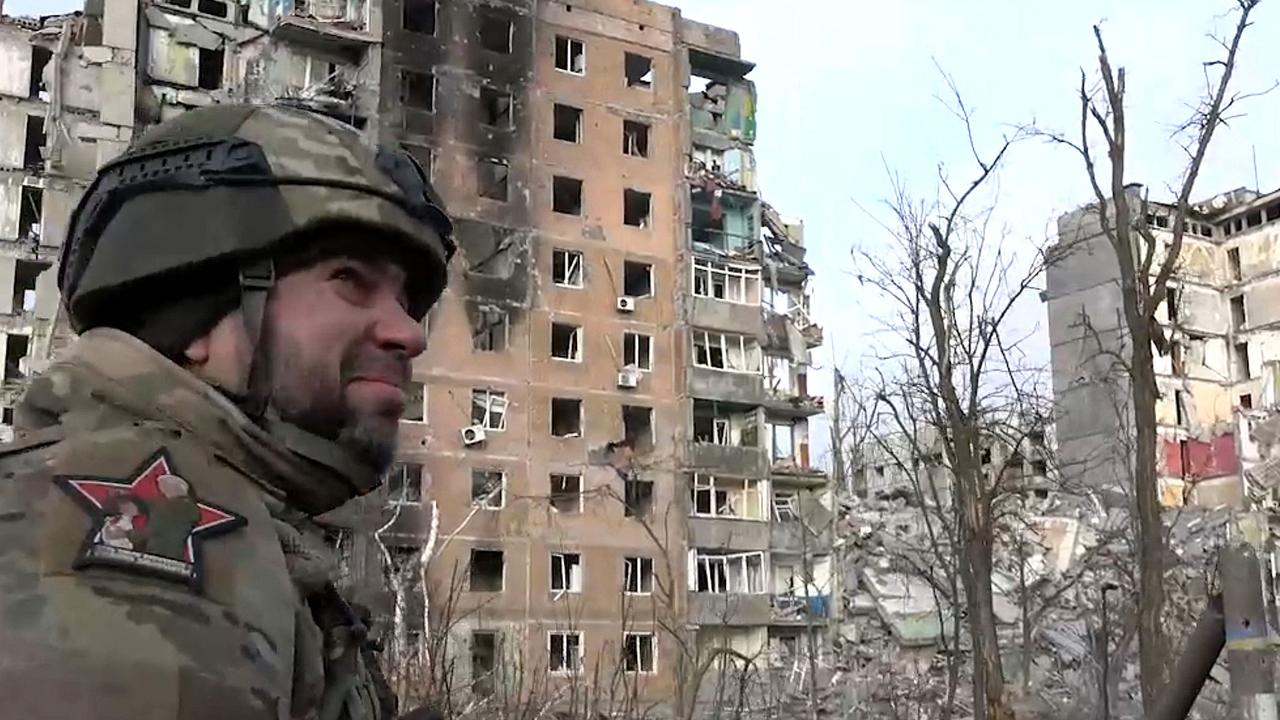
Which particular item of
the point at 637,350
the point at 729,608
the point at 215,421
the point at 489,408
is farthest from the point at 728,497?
the point at 215,421

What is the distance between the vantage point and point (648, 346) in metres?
29.6

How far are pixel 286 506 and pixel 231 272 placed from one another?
295 mm

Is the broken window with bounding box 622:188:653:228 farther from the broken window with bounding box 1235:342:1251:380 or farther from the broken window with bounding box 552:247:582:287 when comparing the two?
the broken window with bounding box 1235:342:1251:380

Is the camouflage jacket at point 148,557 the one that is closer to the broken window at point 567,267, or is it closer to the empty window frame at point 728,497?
the broken window at point 567,267

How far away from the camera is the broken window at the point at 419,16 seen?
Answer: 2853 cm

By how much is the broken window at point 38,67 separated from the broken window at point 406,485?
1165cm

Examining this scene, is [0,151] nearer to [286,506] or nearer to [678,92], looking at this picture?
[678,92]

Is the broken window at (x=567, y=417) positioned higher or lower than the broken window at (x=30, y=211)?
lower

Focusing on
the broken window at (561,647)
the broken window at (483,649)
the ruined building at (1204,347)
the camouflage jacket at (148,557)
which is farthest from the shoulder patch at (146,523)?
the ruined building at (1204,347)

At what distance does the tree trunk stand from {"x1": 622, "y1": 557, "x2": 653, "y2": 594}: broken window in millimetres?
17951

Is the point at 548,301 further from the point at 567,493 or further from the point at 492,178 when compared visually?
the point at 567,493

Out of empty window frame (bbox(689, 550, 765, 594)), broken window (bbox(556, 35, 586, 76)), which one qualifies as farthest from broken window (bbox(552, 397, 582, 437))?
broken window (bbox(556, 35, 586, 76))

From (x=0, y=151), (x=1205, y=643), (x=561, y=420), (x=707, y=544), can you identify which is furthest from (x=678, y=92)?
(x=1205, y=643)

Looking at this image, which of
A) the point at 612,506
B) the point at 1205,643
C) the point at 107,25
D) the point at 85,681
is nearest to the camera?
the point at 85,681
